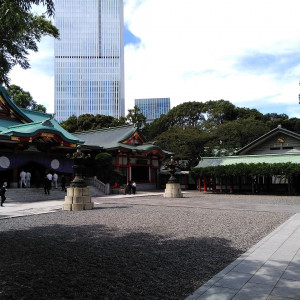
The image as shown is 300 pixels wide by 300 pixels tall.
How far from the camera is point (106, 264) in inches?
217

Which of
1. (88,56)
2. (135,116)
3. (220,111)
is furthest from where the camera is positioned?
(88,56)

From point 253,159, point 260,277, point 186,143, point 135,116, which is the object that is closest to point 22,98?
point 135,116

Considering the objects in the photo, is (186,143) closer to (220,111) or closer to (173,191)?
(220,111)

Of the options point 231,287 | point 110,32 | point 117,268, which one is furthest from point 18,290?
point 110,32

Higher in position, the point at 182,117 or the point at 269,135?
the point at 182,117

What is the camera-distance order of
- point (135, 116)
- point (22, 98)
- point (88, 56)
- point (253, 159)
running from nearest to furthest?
point (253, 159), point (22, 98), point (135, 116), point (88, 56)

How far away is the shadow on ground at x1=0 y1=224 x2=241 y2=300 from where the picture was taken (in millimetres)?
4223

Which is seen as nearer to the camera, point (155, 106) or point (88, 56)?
point (88, 56)

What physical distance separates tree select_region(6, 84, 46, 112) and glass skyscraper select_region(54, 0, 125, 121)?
74.0m

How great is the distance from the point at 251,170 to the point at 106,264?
69.1 ft

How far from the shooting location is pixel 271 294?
4.02 m

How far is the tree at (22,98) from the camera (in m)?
40.8

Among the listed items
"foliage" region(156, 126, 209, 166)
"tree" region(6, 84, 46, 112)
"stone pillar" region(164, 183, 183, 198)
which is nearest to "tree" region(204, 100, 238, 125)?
"foliage" region(156, 126, 209, 166)

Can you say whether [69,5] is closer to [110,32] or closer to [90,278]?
[110,32]
